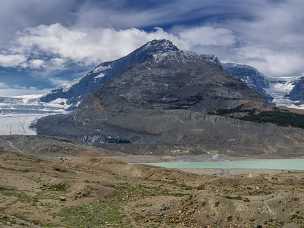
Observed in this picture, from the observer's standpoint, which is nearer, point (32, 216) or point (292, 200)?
point (292, 200)

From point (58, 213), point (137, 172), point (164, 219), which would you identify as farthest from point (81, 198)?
point (137, 172)

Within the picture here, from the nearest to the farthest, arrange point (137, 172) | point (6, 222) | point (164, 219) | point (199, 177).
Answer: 1. point (6, 222)
2. point (164, 219)
3. point (199, 177)
4. point (137, 172)

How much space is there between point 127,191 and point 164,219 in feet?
98.3

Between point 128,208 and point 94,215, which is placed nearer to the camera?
point 94,215

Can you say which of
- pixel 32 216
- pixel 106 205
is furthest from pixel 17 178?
pixel 32 216

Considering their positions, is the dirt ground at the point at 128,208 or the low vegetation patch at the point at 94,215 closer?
the dirt ground at the point at 128,208

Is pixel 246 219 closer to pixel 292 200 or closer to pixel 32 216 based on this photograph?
pixel 292 200

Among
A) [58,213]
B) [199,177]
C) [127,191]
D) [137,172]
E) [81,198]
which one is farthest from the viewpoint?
[137,172]

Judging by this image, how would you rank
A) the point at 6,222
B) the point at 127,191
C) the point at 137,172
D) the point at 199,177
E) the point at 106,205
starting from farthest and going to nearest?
the point at 137,172 → the point at 199,177 → the point at 127,191 → the point at 106,205 → the point at 6,222

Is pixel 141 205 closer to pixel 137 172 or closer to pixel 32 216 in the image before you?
pixel 32 216

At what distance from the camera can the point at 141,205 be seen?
7288 cm

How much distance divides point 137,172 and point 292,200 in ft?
335

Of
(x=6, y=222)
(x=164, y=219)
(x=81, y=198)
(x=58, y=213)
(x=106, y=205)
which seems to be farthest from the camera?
(x=81, y=198)

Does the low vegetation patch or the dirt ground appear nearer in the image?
the dirt ground
